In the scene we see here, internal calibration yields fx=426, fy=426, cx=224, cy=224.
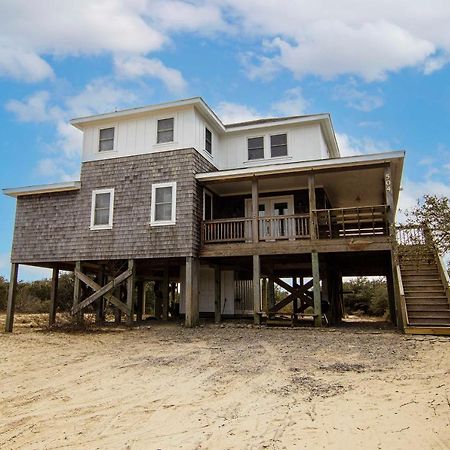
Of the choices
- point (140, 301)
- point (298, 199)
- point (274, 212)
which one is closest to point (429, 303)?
A: point (298, 199)

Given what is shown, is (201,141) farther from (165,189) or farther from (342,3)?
(342,3)

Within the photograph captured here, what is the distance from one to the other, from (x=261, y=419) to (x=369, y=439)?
1.24 meters

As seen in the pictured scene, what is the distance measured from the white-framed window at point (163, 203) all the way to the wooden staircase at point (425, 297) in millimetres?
7678

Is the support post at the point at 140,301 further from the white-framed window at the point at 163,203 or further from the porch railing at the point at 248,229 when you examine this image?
the porch railing at the point at 248,229

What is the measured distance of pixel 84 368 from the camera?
8203 mm

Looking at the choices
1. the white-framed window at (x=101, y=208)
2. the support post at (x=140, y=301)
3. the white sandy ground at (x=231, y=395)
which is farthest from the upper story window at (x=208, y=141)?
the white sandy ground at (x=231, y=395)

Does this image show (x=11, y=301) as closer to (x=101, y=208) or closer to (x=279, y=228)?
(x=101, y=208)

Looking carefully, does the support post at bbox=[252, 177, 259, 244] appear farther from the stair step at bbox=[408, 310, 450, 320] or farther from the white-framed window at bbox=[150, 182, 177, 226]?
the stair step at bbox=[408, 310, 450, 320]

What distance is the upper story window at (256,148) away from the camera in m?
17.2

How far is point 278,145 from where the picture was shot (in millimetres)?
17016

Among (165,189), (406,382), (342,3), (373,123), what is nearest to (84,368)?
(406,382)

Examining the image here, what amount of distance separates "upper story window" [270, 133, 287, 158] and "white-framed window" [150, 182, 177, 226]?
439 cm

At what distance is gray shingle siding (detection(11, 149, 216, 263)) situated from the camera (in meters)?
15.0

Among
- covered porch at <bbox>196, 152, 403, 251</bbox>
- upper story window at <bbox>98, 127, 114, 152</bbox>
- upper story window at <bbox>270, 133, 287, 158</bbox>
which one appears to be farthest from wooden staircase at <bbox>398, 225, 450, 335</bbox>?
upper story window at <bbox>98, 127, 114, 152</bbox>
